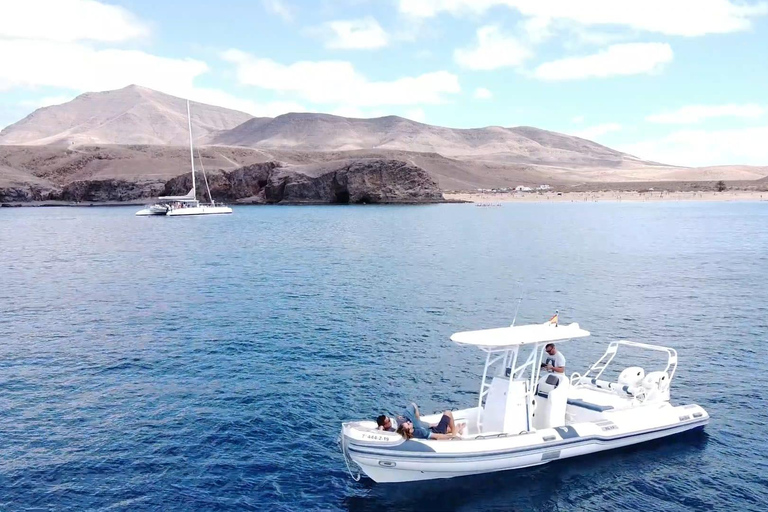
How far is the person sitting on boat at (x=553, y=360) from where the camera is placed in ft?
71.9

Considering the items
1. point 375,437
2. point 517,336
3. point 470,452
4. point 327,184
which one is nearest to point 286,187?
point 327,184

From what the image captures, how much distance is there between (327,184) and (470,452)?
157664 mm

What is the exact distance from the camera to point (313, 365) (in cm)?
2980

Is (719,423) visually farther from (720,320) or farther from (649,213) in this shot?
A: (649,213)

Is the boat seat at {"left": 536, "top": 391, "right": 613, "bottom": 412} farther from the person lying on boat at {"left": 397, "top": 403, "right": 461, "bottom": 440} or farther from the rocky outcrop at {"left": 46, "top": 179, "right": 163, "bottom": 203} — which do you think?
the rocky outcrop at {"left": 46, "top": 179, "right": 163, "bottom": 203}

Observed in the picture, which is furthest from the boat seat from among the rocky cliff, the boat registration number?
the rocky cliff

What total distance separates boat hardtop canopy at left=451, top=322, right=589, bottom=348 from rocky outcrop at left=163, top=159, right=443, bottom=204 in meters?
148

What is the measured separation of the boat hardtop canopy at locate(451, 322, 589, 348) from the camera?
67.1ft

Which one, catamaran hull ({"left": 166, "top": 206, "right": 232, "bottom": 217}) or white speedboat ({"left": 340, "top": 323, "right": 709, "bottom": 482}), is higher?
catamaran hull ({"left": 166, "top": 206, "right": 232, "bottom": 217})

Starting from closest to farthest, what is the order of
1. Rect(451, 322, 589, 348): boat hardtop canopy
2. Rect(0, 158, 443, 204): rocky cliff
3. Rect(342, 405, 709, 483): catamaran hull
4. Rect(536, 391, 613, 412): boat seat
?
Rect(342, 405, 709, 483): catamaran hull
Rect(451, 322, 589, 348): boat hardtop canopy
Rect(536, 391, 613, 412): boat seat
Rect(0, 158, 443, 204): rocky cliff

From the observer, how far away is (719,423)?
2339 centimetres

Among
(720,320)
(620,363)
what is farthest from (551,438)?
(720,320)

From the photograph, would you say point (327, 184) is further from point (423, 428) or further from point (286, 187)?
point (423, 428)

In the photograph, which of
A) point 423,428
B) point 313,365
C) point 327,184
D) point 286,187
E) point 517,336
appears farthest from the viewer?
point 286,187
